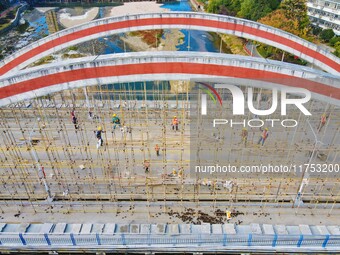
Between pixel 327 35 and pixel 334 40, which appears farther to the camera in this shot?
pixel 327 35

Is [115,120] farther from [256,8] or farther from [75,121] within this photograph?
[256,8]

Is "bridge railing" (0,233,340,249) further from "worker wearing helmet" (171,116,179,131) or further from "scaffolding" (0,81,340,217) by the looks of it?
"worker wearing helmet" (171,116,179,131)

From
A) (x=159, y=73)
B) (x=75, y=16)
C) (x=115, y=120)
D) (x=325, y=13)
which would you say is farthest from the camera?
(x=75, y=16)

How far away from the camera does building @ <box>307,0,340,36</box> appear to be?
38509 millimetres

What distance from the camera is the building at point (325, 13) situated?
126 feet

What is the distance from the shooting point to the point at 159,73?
1253 centimetres

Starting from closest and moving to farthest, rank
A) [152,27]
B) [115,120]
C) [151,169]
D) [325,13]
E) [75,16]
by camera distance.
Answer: [151,169] → [115,120] → [152,27] → [325,13] → [75,16]

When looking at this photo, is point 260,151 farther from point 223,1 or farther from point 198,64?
point 223,1

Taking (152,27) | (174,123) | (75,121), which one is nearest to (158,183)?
(174,123)

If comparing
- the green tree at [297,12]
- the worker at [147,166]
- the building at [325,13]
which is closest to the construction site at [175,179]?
the worker at [147,166]

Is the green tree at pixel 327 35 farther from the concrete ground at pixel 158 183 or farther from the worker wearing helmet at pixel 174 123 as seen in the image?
the worker wearing helmet at pixel 174 123

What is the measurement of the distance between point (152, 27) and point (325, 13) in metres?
31.5

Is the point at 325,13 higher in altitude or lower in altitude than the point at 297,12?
lower

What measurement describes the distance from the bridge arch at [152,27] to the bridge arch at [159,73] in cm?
839
